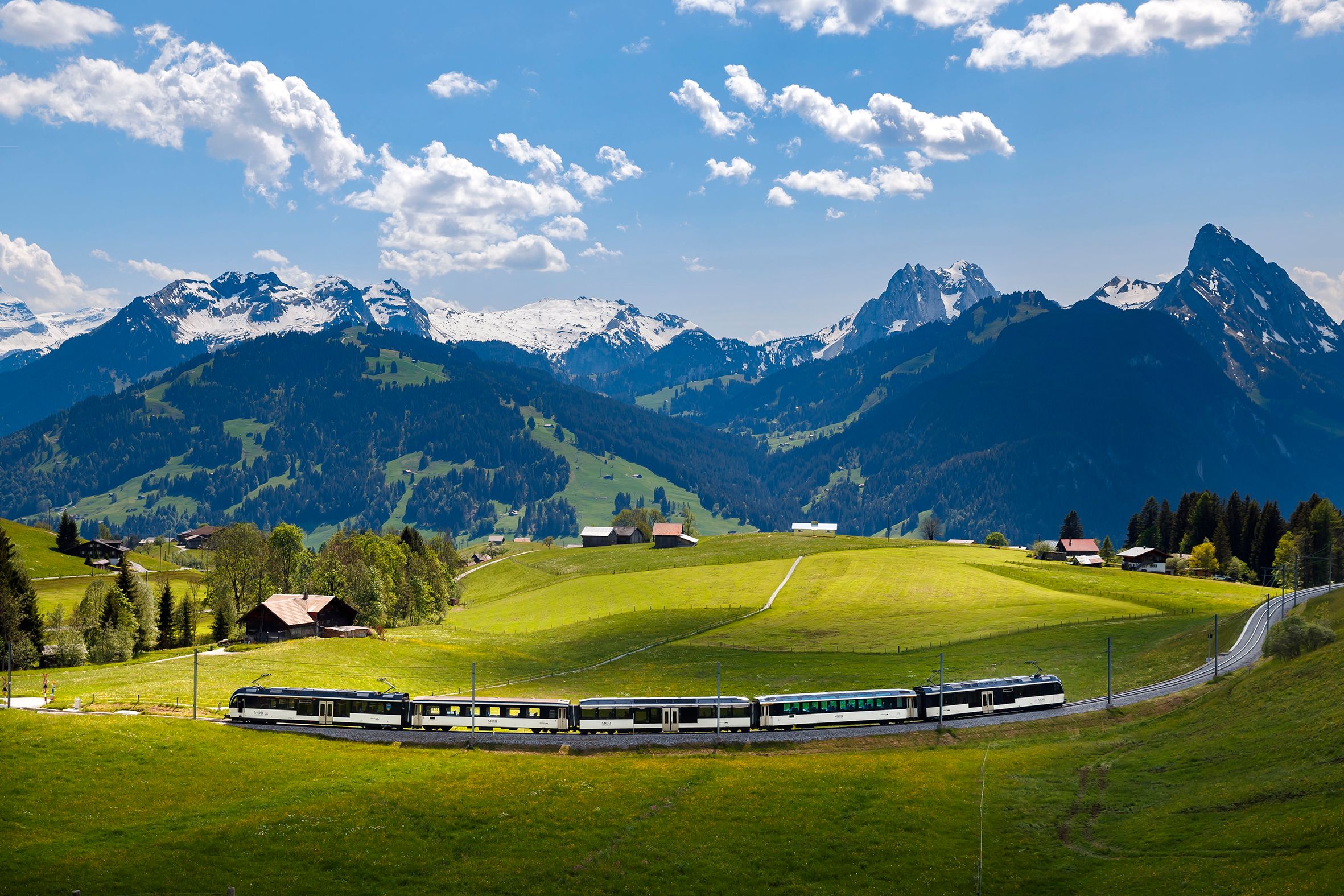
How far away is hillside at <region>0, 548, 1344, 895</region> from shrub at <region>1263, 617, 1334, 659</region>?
8618 mm

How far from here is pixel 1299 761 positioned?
44344 millimetres

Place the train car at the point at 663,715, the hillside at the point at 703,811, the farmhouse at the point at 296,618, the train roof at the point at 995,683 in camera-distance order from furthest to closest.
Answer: the farmhouse at the point at 296,618
the train roof at the point at 995,683
the train car at the point at 663,715
the hillside at the point at 703,811

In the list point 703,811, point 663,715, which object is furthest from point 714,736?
point 703,811

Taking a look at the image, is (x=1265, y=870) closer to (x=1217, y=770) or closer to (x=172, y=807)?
(x=1217, y=770)

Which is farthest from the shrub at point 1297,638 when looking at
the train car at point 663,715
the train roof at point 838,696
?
the train car at point 663,715

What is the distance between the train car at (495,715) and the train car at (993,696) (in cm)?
2758

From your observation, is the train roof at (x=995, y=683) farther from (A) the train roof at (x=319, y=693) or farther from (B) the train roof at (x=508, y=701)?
(A) the train roof at (x=319, y=693)

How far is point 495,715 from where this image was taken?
64.9 meters

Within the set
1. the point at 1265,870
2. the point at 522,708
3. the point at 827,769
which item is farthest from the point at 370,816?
the point at 1265,870

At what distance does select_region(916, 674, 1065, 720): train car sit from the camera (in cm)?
6931

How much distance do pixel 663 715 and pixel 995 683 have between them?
26.7m

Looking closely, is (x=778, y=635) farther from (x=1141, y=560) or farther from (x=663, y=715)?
(x=1141, y=560)

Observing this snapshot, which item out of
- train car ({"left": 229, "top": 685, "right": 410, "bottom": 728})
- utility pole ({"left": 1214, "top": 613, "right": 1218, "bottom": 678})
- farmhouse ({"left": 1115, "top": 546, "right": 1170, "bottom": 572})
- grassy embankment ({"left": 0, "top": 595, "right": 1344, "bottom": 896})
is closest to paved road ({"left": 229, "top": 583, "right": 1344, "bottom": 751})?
utility pole ({"left": 1214, "top": 613, "right": 1218, "bottom": 678})

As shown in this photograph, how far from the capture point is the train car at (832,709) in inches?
2635
